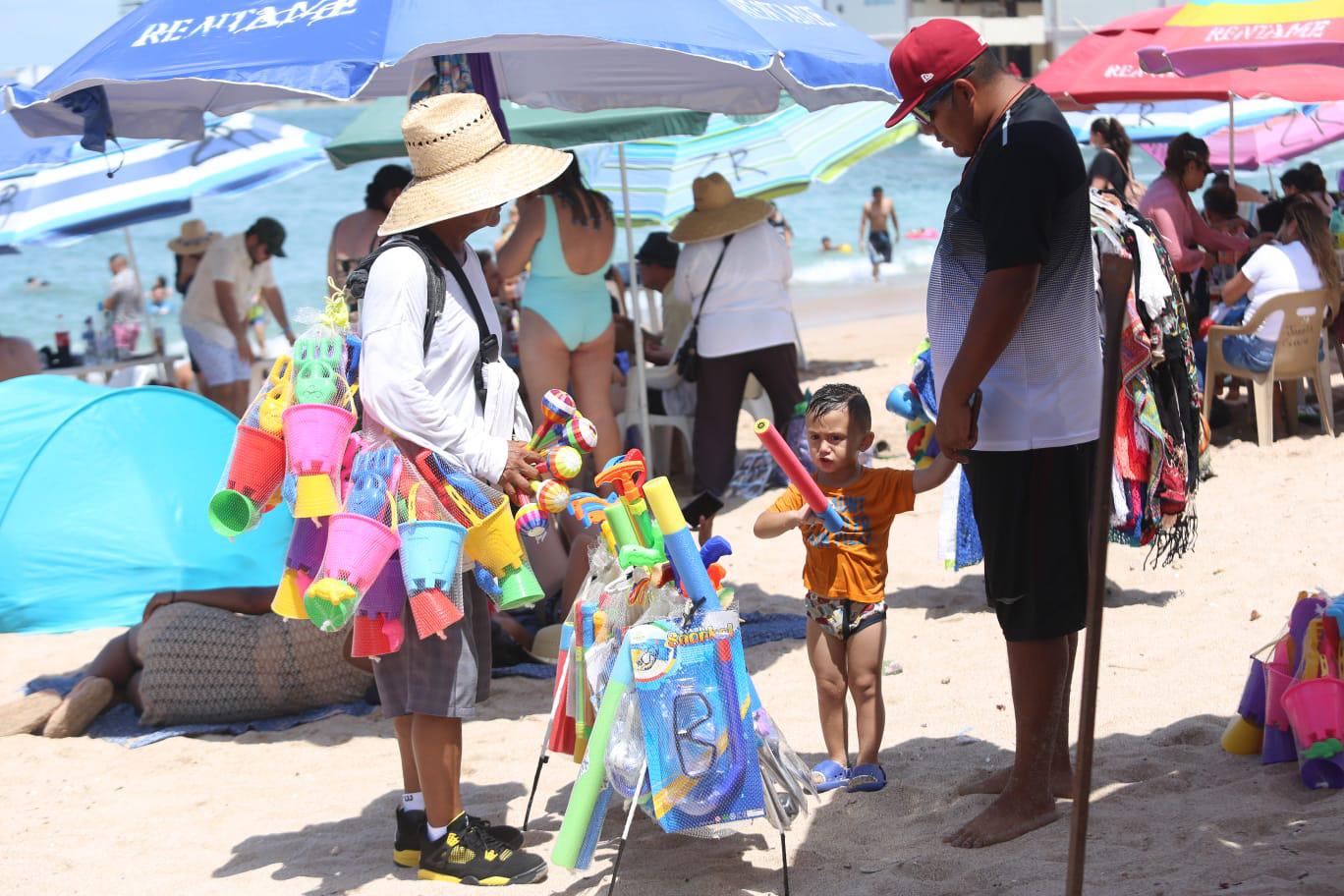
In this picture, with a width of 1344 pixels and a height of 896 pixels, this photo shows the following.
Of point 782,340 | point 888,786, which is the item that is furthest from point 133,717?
point 782,340

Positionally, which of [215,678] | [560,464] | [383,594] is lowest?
[215,678]

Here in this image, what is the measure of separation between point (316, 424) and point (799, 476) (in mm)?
1113

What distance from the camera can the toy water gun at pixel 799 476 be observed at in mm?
3061

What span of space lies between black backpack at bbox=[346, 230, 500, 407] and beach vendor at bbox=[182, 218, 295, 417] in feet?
21.5

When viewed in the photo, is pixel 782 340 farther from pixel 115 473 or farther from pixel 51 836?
pixel 51 836

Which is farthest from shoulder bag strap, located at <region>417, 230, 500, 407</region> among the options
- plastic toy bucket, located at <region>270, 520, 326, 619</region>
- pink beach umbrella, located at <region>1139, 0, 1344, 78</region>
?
pink beach umbrella, located at <region>1139, 0, 1344, 78</region>

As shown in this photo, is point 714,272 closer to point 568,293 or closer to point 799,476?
point 568,293

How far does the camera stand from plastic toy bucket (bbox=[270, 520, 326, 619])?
3145 millimetres

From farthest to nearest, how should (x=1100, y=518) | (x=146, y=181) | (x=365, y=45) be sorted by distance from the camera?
(x=146, y=181)
(x=365, y=45)
(x=1100, y=518)

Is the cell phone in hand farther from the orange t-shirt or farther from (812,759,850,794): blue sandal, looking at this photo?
(812,759,850,794): blue sandal

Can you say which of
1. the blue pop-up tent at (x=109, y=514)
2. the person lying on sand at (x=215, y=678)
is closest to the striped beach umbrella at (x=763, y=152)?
the blue pop-up tent at (x=109, y=514)

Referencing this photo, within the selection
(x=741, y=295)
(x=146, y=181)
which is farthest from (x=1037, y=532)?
(x=146, y=181)

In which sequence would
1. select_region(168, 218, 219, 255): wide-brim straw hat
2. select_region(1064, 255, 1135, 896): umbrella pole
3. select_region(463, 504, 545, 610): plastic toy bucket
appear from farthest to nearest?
select_region(168, 218, 219, 255): wide-brim straw hat → select_region(463, 504, 545, 610): plastic toy bucket → select_region(1064, 255, 1135, 896): umbrella pole

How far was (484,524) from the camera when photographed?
3.15 meters
